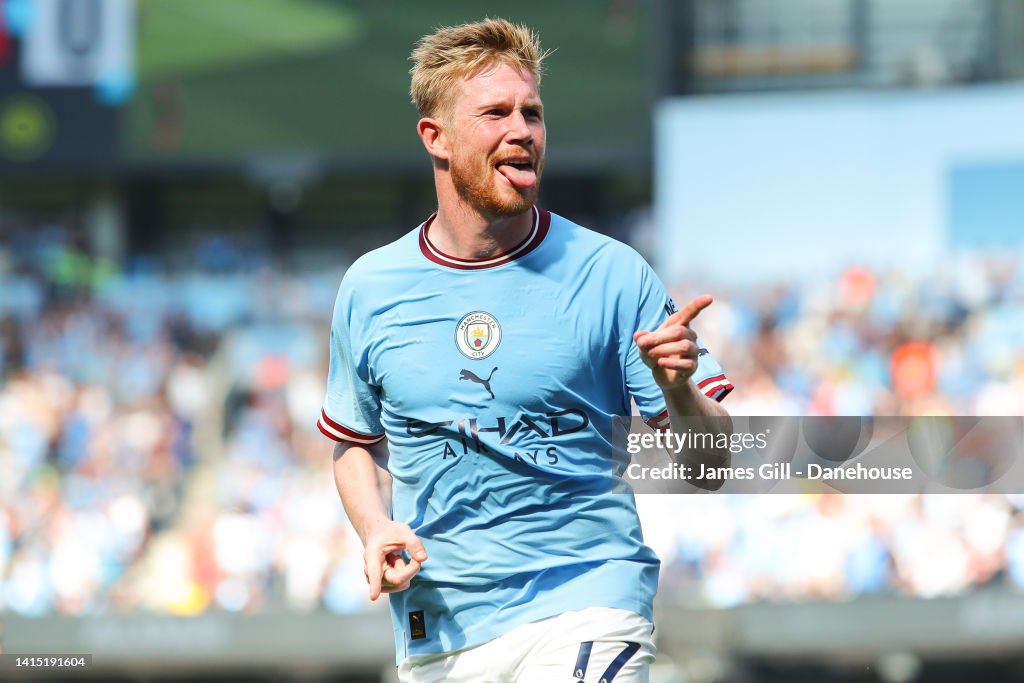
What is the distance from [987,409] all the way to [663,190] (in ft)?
20.8

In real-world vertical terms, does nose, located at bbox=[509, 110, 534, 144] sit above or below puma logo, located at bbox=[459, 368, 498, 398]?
above

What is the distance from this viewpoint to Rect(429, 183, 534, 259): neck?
409cm

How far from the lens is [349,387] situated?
4.30 m

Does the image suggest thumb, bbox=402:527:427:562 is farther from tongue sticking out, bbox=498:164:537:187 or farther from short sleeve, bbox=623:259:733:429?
tongue sticking out, bbox=498:164:537:187

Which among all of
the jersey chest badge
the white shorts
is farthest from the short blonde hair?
the white shorts

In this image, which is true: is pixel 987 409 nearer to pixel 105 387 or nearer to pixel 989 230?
pixel 989 230

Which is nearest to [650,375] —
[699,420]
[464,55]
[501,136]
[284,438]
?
[699,420]

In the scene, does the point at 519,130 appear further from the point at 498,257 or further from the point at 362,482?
the point at 362,482

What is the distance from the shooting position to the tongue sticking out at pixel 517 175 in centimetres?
399

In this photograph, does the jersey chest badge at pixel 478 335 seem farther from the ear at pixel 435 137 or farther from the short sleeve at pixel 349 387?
the ear at pixel 435 137

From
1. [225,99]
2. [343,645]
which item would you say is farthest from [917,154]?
[343,645]

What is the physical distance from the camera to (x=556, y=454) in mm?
3934

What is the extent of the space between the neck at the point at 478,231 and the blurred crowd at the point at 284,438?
7.04 meters

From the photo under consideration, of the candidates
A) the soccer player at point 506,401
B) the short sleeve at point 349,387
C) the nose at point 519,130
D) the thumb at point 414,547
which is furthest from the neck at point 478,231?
the thumb at point 414,547
